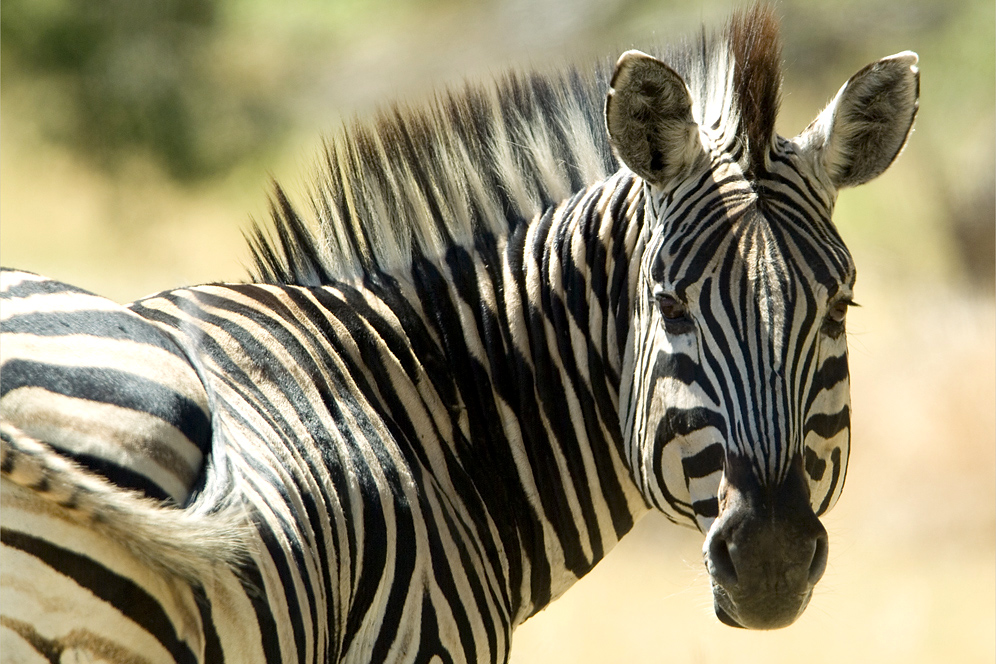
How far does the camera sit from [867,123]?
2754 mm

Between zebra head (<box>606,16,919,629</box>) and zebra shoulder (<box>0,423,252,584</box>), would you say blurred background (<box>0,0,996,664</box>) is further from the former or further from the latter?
zebra shoulder (<box>0,423,252,584</box>)

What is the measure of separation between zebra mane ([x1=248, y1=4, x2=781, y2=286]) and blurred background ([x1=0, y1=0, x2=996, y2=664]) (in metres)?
4.72

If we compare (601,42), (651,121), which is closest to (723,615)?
(651,121)

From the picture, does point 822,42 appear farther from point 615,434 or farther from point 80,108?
point 615,434

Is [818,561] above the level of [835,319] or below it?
below

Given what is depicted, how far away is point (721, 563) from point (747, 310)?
678mm

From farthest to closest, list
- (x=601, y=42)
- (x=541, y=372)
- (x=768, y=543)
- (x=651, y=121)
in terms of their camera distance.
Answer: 1. (x=601, y=42)
2. (x=541, y=372)
3. (x=651, y=121)
4. (x=768, y=543)

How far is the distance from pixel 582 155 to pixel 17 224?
2099 centimetres

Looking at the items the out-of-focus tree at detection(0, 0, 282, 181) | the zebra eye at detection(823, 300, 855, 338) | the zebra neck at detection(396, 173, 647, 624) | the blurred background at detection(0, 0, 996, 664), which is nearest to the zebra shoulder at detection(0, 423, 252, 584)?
the zebra neck at detection(396, 173, 647, 624)

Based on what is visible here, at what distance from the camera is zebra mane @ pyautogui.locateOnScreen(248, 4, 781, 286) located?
9.72 ft

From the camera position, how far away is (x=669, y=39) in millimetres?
3324

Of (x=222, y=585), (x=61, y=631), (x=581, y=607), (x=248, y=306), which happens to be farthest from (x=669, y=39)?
(x=581, y=607)

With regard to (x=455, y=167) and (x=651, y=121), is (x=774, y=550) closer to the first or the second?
(x=651, y=121)

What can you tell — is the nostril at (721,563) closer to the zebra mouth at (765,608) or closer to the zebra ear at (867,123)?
the zebra mouth at (765,608)
